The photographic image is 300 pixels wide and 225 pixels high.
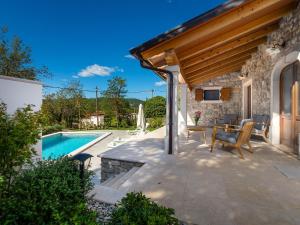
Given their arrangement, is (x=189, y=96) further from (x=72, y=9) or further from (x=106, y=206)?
(x=72, y=9)

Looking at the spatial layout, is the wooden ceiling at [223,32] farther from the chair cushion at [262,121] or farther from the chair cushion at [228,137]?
the chair cushion at [262,121]

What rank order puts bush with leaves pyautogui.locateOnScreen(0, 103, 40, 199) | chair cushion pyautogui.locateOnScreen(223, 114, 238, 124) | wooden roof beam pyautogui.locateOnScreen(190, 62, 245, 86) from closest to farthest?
bush with leaves pyautogui.locateOnScreen(0, 103, 40, 199) < chair cushion pyautogui.locateOnScreen(223, 114, 238, 124) < wooden roof beam pyautogui.locateOnScreen(190, 62, 245, 86)

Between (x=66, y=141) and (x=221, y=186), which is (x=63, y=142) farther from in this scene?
(x=221, y=186)

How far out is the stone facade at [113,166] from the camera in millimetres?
4117

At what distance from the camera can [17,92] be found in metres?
3.28

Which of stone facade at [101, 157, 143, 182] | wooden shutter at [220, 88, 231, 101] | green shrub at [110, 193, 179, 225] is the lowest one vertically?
stone facade at [101, 157, 143, 182]

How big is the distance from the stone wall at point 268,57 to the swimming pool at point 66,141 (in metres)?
7.57

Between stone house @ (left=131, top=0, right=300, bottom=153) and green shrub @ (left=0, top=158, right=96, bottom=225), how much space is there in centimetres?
303

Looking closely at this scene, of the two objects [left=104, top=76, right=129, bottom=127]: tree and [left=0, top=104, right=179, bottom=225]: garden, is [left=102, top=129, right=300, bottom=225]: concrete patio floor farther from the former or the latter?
[left=104, top=76, right=129, bottom=127]: tree

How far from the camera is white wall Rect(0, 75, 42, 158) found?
3.09 meters

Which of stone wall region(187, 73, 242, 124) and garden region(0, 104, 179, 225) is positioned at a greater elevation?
stone wall region(187, 73, 242, 124)

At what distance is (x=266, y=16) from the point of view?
4426 mm

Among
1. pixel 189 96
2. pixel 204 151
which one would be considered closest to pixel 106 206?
pixel 204 151

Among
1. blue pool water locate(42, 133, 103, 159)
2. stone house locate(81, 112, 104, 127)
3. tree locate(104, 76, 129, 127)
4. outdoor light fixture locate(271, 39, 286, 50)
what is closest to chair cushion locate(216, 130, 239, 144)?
outdoor light fixture locate(271, 39, 286, 50)
